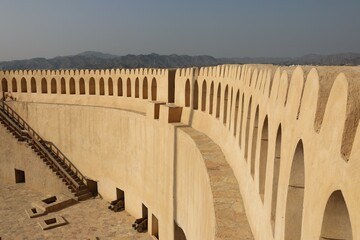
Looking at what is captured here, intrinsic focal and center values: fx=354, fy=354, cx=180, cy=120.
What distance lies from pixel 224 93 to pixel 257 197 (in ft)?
12.6

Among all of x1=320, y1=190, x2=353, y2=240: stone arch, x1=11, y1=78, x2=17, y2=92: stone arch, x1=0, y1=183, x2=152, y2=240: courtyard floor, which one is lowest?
x1=0, y1=183, x2=152, y2=240: courtyard floor

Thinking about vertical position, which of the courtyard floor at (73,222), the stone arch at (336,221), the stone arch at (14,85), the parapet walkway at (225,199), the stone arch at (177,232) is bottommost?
the courtyard floor at (73,222)

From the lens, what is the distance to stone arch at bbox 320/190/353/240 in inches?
72.4

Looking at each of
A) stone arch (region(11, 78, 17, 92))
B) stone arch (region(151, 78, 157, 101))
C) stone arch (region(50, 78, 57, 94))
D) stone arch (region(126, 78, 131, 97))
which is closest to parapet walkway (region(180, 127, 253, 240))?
stone arch (region(151, 78, 157, 101))

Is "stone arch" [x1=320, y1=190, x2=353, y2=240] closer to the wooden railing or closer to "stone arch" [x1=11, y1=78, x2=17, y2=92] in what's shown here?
the wooden railing

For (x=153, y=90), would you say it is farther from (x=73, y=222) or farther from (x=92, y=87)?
(x=73, y=222)

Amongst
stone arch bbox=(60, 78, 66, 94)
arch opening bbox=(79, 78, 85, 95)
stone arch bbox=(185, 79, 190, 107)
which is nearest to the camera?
stone arch bbox=(185, 79, 190, 107)

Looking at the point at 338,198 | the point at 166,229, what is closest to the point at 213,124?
the point at 166,229

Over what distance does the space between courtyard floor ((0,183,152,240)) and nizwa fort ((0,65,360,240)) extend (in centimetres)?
33

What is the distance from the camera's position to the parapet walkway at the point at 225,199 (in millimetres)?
4215

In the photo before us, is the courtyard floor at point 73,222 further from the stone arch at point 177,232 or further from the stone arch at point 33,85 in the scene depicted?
the stone arch at point 33,85

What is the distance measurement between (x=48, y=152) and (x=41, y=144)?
1.99 ft

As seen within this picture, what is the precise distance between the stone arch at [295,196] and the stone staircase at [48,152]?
42.7ft

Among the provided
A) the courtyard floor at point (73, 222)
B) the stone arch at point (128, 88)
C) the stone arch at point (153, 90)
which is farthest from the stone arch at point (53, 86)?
the stone arch at point (153, 90)
